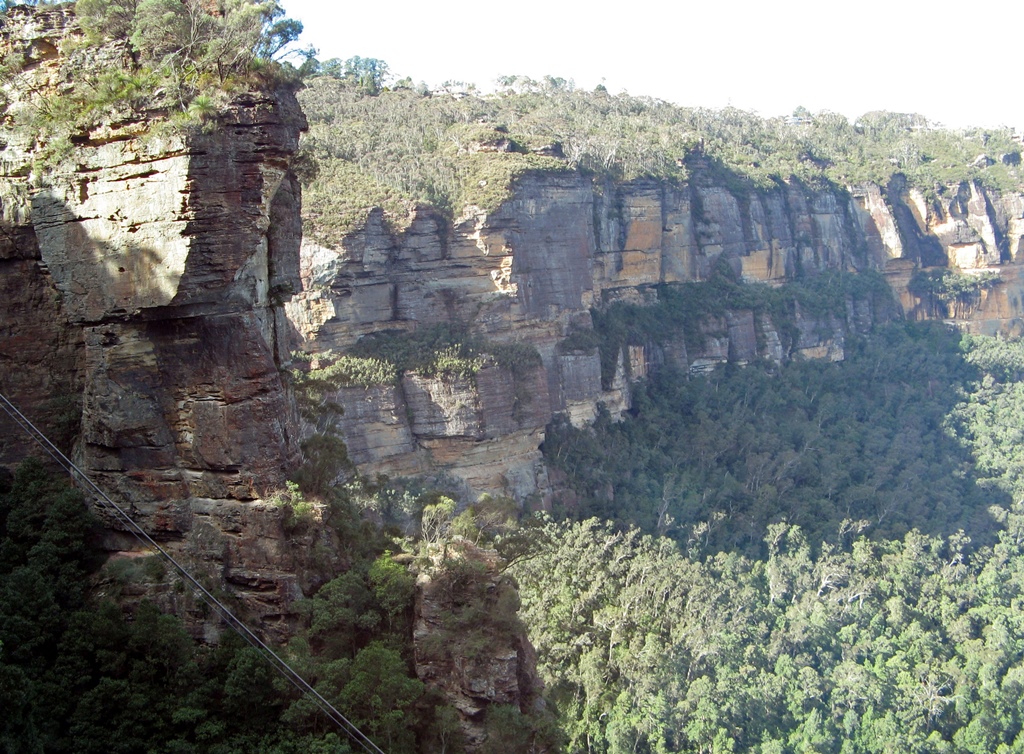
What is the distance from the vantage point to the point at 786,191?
150ft

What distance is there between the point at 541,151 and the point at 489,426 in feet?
33.3

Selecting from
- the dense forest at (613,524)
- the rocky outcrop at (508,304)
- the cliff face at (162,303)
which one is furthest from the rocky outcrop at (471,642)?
the rocky outcrop at (508,304)

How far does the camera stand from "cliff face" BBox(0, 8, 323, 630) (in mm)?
11055

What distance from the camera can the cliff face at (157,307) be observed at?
11055 mm

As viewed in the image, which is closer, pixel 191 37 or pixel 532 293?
pixel 191 37

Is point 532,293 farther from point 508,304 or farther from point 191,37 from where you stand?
point 191,37

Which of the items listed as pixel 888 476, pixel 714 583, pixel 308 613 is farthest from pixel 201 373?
pixel 888 476

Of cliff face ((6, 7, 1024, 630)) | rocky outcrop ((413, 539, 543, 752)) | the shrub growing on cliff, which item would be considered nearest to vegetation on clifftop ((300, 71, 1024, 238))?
the shrub growing on cliff

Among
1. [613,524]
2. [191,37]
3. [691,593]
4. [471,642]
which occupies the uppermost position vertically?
[191,37]

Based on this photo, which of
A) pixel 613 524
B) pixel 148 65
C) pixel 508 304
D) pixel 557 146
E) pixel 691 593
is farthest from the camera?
pixel 557 146

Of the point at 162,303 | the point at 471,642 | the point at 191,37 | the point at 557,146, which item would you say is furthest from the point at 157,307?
the point at 557,146

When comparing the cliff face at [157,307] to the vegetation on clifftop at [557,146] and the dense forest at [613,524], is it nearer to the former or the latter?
the dense forest at [613,524]

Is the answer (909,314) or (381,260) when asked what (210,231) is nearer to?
(381,260)

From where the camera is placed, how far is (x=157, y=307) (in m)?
11.2
